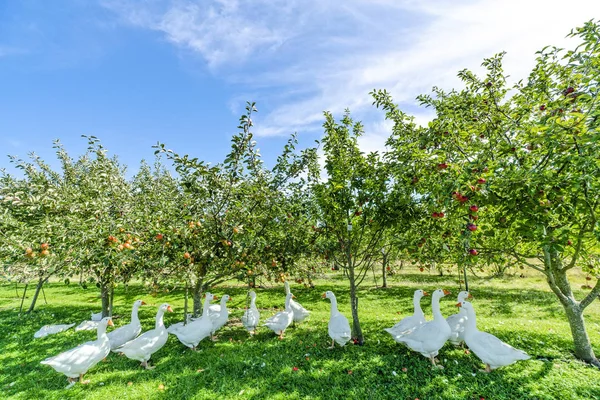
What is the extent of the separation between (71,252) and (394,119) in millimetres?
8970

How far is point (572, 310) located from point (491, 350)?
289 centimetres

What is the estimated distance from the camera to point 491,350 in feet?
19.4

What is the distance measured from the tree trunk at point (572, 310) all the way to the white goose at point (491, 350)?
2.39 meters

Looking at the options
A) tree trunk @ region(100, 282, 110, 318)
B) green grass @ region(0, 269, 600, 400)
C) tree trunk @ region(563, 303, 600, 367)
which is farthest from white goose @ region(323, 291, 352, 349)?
tree trunk @ region(100, 282, 110, 318)

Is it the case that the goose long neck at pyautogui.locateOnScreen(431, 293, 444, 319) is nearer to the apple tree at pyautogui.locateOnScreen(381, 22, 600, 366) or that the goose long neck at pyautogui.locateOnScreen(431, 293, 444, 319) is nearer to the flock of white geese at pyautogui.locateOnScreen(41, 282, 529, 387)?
the flock of white geese at pyautogui.locateOnScreen(41, 282, 529, 387)

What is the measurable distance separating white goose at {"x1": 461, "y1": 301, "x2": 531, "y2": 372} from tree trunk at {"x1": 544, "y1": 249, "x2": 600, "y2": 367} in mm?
2392

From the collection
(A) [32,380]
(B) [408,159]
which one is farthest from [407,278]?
(A) [32,380]

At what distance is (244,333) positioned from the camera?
9633 mm

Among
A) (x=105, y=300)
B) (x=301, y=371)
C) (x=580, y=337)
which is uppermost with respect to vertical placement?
(x=105, y=300)

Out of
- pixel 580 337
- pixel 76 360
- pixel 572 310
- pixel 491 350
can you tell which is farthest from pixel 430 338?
pixel 76 360

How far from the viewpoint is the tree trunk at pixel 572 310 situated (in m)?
6.67

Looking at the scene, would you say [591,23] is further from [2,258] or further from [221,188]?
[2,258]

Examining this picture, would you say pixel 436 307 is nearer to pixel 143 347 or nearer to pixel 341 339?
pixel 341 339

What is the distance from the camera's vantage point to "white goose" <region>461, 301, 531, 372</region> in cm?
572
